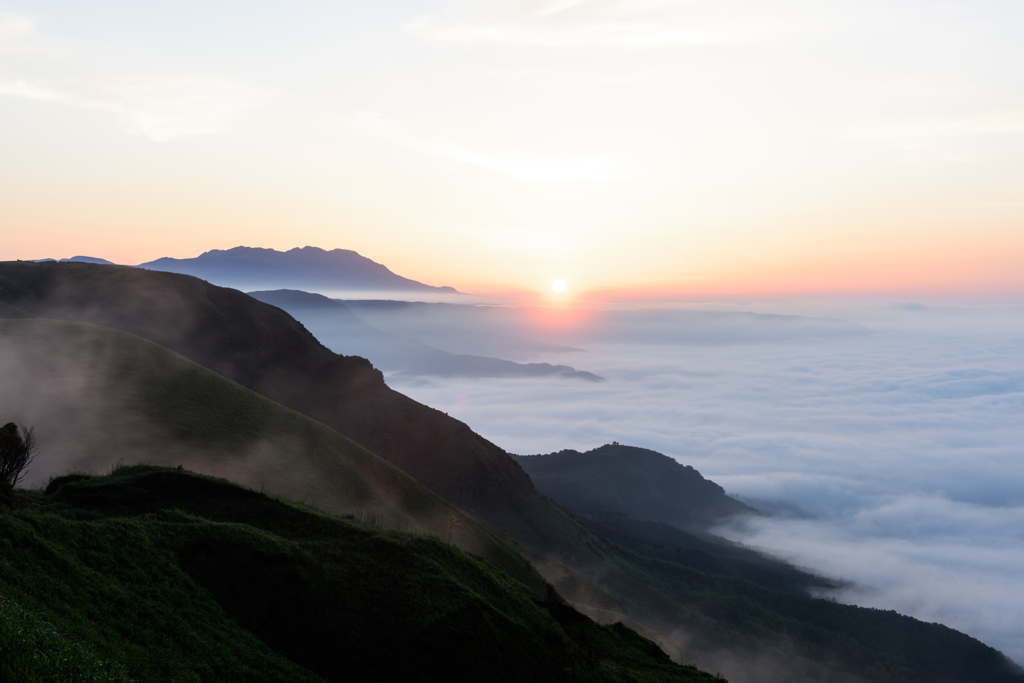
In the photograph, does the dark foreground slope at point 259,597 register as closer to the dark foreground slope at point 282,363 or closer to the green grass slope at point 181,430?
the green grass slope at point 181,430

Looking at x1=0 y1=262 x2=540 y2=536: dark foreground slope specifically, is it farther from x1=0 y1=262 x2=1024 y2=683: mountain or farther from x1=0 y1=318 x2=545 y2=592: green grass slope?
x1=0 y1=318 x2=545 y2=592: green grass slope

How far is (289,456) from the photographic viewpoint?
52500 millimetres

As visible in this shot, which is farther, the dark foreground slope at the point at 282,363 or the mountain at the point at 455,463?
the mountain at the point at 455,463

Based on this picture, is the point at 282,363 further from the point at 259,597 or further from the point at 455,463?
the point at 259,597

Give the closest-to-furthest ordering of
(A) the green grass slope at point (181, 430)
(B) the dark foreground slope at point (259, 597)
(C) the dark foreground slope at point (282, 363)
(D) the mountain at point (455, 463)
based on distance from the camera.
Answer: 1. (B) the dark foreground slope at point (259, 597)
2. (A) the green grass slope at point (181, 430)
3. (C) the dark foreground slope at point (282, 363)
4. (D) the mountain at point (455, 463)

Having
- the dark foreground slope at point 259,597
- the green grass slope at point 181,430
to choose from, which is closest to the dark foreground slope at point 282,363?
the green grass slope at point 181,430

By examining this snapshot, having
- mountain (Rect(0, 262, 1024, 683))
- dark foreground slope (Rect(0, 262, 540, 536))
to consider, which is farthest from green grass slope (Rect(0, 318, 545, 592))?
dark foreground slope (Rect(0, 262, 540, 536))

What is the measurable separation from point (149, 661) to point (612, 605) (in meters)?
58.7

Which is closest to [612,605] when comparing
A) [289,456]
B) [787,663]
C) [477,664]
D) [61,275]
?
[289,456]

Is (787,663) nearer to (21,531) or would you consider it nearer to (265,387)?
(265,387)

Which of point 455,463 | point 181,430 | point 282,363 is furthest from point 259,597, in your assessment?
point 282,363

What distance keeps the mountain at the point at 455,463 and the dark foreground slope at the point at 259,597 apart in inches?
2309

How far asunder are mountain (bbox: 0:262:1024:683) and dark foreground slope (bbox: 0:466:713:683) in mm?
58661

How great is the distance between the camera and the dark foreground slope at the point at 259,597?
15953 millimetres
